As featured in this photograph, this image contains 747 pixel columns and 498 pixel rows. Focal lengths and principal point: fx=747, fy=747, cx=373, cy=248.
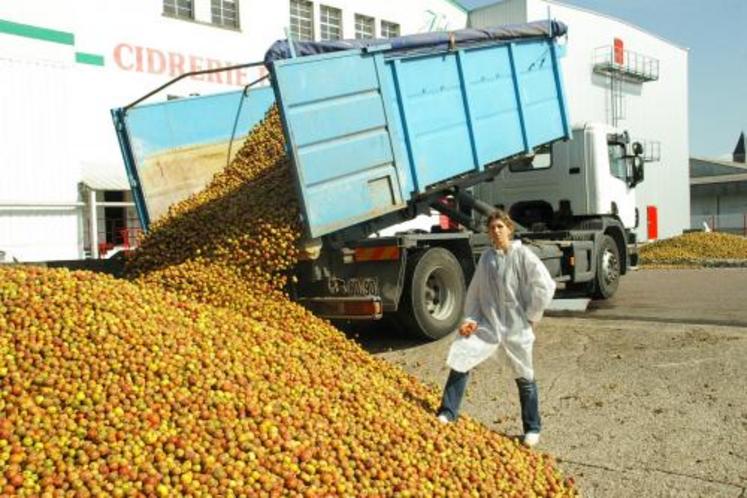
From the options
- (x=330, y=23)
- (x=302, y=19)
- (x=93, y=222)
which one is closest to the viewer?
(x=93, y=222)

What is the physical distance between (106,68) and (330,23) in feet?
23.1

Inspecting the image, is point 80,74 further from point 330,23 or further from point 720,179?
point 720,179

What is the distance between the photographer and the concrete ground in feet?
13.4

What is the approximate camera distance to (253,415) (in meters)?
3.61

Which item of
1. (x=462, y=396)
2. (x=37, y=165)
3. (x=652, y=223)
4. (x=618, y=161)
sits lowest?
(x=652, y=223)

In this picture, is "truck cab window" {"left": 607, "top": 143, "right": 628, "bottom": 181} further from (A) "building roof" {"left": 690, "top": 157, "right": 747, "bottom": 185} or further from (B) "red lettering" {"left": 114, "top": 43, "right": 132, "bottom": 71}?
(A) "building roof" {"left": 690, "top": 157, "right": 747, "bottom": 185}

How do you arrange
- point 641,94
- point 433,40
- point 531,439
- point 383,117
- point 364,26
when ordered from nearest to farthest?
1. point 531,439
2. point 383,117
3. point 433,40
4. point 364,26
5. point 641,94

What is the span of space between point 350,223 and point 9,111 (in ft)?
24.3

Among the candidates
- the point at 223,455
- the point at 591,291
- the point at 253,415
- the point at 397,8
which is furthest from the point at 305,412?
the point at 397,8

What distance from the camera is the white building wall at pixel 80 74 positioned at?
11109 mm

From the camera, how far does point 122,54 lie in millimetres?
15430

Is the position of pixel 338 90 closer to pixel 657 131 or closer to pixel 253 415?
pixel 253 415

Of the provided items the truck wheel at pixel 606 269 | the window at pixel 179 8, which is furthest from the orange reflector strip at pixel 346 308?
the window at pixel 179 8

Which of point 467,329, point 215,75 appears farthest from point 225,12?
point 467,329
